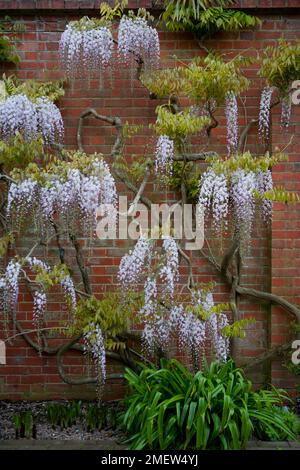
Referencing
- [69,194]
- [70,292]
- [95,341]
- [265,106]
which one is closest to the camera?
[69,194]

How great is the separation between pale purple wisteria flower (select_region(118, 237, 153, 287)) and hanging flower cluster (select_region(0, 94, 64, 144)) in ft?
3.68

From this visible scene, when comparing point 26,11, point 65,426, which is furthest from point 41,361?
point 26,11

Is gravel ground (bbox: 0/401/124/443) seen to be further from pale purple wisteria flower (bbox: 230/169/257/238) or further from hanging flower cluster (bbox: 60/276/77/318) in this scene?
pale purple wisteria flower (bbox: 230/169/257/238)

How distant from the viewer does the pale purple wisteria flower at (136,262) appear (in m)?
4.24

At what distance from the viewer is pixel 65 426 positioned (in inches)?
181

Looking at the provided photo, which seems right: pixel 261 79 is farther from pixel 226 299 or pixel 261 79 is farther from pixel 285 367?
pixel 285 367

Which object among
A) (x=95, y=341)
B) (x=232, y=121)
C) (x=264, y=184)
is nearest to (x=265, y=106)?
(x=232, y=121)

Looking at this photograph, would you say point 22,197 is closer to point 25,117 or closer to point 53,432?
point 25,117

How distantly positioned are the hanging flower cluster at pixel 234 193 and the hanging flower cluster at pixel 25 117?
127 centimetres

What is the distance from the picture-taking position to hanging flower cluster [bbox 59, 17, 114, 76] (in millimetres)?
4781

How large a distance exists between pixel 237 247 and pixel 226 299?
0.59 m

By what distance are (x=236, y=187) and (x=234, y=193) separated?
5 cm

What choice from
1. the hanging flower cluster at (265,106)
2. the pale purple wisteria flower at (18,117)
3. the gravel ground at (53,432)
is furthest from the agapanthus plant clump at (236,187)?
the gravel ground at (53,432)

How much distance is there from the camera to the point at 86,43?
4816mm
